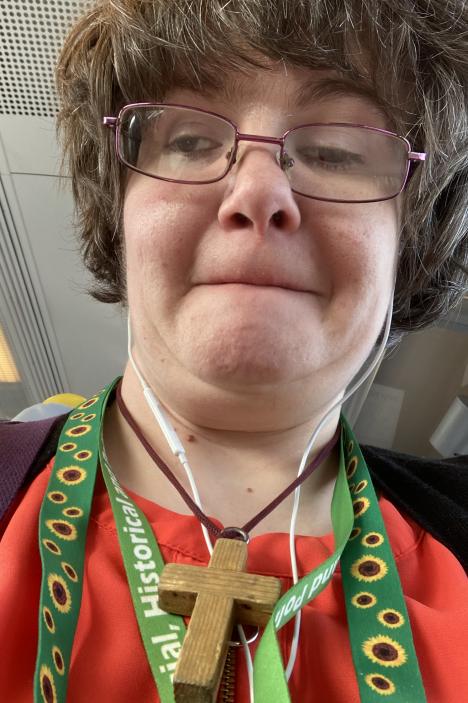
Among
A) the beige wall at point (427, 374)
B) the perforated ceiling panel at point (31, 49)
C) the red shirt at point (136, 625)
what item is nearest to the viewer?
the red shirt at point (136, 625)

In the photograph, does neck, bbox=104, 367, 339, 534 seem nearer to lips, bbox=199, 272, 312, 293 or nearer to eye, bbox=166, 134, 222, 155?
lips, bbox=199, 272, 312, 293

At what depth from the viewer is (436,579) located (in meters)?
0.72

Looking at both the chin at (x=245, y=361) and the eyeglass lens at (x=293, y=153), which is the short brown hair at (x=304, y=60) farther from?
the chin at (x=245, y=361)

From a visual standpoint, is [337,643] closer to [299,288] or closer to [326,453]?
[326,453]

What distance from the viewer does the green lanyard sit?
50 centimetres

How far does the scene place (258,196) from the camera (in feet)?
1.91

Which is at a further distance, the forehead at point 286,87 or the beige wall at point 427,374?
the beige wall at point 427,374

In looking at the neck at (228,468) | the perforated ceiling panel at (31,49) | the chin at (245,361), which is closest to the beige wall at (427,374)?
the neck at (228,468)

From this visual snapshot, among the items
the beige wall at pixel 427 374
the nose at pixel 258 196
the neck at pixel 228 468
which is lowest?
the beige wall at pixel 427 374

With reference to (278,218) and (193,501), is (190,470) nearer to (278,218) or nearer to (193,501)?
(193,501)

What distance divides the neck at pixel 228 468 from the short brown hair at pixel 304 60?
36 centimetres

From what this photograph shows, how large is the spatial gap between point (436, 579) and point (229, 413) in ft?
1.25

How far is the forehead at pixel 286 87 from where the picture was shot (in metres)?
0.65

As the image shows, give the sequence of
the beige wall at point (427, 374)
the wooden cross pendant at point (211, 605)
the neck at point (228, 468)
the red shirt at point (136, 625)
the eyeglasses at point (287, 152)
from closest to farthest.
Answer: the wooden cross pendant at point (211, 605)
the red shirt at point (136, 625)
the eyeglasses at point (287, 152)
the neck at point (228, 468)
the beige wall at point (427, 374)
